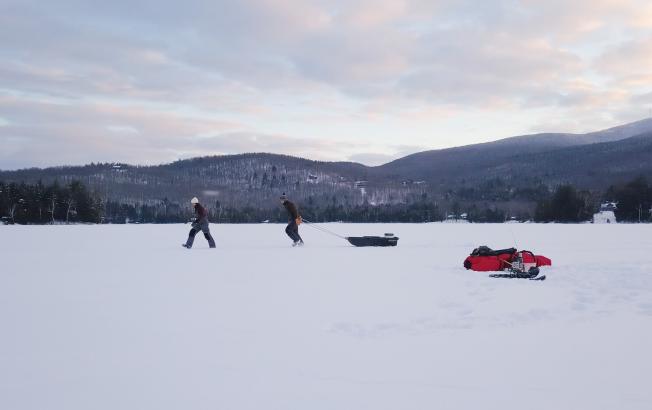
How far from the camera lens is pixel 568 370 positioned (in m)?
3.88

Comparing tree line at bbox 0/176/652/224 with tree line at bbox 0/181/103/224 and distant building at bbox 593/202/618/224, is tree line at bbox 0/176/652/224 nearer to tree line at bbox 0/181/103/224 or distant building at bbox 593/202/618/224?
tree line at bbox 0/181/103/224

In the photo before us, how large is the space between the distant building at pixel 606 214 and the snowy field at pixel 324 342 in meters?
A: 68.1

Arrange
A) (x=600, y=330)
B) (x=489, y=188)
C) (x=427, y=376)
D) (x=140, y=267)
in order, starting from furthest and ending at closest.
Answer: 1. (x=489, y=188)
2. (x=140, y=267)
3. (x=600, y=330)
4. (x=427, y=376)

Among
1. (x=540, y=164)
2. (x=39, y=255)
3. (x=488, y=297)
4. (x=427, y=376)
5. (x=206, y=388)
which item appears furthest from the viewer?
(x=540, y=164)

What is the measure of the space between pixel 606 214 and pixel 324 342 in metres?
81.1

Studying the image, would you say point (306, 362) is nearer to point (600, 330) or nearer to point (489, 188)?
point (600, 330)

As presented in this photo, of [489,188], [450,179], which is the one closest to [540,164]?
[450,179]

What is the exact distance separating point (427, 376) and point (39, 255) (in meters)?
12.4

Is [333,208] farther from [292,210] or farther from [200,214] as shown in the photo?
[200,214]

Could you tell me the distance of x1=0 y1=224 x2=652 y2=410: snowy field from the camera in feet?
11.2

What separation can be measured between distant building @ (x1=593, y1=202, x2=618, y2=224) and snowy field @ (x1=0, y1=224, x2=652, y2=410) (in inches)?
2681

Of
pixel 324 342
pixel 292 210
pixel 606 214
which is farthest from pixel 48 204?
pixel 606 214

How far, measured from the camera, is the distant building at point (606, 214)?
69331mm

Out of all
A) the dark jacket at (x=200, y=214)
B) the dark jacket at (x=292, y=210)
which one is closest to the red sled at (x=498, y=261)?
the dark jacket at (x=292, y=210)
